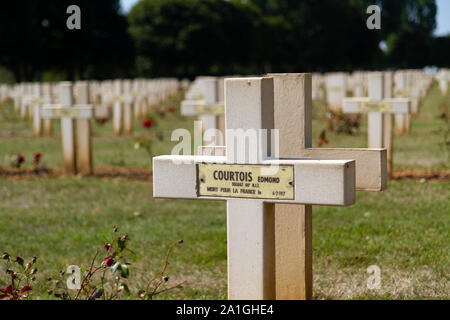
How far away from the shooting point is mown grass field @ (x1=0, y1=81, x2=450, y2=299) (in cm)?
510

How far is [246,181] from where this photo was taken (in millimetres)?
3414

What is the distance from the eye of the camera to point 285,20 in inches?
2904

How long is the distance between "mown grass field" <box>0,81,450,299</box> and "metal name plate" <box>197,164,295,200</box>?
1.56 metres

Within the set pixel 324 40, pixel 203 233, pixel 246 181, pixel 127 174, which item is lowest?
pixel 203 233

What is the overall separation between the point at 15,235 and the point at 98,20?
4269cm

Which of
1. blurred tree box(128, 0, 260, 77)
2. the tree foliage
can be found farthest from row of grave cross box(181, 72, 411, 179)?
blurred tree box(128, 0, 260, 77)

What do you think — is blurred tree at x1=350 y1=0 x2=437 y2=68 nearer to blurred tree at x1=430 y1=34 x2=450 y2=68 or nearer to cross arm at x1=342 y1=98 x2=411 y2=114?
blurred tree at x1=430 y1=34 x2=450 y2=68

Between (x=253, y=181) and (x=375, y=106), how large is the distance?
19.4 ft

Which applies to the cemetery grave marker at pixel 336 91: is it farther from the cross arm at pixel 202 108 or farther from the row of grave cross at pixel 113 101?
the cross arm at pixel 202 108

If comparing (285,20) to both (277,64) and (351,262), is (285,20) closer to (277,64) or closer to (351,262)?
(277,64)

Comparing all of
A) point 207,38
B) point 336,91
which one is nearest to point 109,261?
point 336,91

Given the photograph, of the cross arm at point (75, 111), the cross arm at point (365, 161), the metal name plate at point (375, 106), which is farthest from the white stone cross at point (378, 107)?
the cross arm at point (365, 161)

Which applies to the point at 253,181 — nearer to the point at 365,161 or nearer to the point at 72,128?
the point at 365,161

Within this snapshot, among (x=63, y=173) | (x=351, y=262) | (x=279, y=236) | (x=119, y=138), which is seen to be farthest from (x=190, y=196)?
(x=119, y=138)
